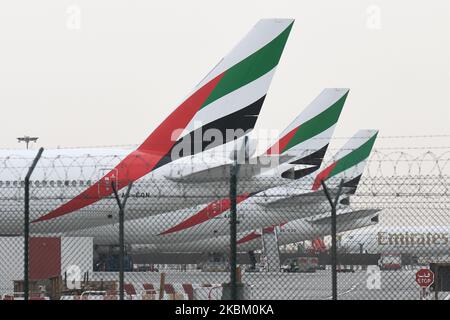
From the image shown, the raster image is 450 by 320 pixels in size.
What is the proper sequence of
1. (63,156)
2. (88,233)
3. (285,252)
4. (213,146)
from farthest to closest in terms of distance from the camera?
(285,252) < (88,233) < (63,156) < (213,146)

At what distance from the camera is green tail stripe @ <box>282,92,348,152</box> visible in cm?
5188

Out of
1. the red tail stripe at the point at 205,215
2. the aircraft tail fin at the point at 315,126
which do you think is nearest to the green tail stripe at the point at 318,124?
the aircraft tail fin at the point at 315,126

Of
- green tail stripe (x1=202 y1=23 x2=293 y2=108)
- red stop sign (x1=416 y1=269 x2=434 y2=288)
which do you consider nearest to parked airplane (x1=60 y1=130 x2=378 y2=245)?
green tail stripe (x1=202 y1=23 x2=293 y2=108)

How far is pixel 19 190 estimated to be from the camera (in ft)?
132

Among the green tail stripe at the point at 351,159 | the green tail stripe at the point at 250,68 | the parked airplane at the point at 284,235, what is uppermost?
the green tail stripe at the point at 250,68

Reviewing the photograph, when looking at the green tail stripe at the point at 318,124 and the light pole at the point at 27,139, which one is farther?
the light pole at the point at 27,139

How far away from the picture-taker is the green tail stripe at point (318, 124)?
2042 inches

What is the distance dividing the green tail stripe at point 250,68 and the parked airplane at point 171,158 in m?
0.03

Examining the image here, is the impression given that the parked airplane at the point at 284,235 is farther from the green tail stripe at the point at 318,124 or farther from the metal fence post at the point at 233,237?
the metal fence post at the point at 233,237

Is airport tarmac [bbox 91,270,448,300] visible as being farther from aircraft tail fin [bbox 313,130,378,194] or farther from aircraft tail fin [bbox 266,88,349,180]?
aircraft tail fin [bbox 266,88,349,180]
